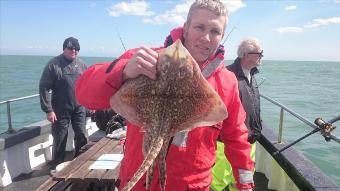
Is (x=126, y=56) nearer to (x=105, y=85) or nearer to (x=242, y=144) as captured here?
(x=105, y=85)

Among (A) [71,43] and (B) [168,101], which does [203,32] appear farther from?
(A) [71,43]

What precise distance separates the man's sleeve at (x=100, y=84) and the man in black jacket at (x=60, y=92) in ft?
16.4

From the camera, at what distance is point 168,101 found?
1.80 m

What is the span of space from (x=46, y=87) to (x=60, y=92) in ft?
1.00

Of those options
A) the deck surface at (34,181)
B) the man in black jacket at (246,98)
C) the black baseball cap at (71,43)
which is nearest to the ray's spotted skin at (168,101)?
the man in black jacket at (246,98)

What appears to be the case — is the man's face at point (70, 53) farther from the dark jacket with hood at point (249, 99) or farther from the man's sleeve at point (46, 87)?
the dark jacket with hood at point (249, 99)

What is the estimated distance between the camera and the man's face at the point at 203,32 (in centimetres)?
220

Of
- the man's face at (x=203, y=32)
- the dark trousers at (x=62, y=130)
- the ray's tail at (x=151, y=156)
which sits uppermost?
the man's face at (x=203, y=32)

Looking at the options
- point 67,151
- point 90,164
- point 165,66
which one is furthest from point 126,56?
point 67,151

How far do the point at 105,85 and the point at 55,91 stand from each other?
540 cm

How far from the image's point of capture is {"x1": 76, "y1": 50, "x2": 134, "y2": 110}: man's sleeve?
1.98 metres

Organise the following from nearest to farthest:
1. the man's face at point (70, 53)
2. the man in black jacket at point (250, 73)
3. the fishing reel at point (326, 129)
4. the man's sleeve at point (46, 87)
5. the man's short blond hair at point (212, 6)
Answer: the man's short blond hair at point (212, 6)
the fishing reel at point (326, 129)
the man in black jacket at point (250, 73)
the man's sleeve at point (46, 87)
the man's face at point (70, 53)

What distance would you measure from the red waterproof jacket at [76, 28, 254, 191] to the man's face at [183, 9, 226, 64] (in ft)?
0.43

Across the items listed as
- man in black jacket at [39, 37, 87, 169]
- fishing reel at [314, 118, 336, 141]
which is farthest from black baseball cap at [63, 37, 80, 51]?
fishing reel at [314, 118, 336, 141]
